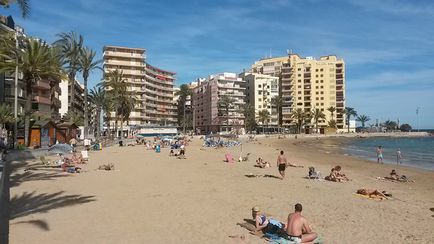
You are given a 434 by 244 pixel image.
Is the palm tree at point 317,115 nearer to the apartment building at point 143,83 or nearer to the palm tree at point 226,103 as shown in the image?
the palm tree at point 226,103

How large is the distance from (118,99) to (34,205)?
61.6 meters

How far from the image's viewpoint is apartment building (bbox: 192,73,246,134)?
137 m

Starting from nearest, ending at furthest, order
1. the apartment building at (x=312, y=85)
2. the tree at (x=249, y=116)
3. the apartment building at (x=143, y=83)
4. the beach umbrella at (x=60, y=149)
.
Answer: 1. the beach umbrella at (x=60, y=149)
2. the apartment building at (x=143, y=83)
3. the tree at (x=249, y=116)
4. the apartment building at (x=312, y=85)

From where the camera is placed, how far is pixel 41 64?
32.7m

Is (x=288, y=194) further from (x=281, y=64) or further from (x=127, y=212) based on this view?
(x=281, y=64)

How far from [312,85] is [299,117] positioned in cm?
1771

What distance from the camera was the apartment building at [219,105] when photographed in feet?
450

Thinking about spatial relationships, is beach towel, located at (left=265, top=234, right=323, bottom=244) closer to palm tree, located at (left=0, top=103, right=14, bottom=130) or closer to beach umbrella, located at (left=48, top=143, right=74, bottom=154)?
beach umbrella, located at (left=48, top=143, right=74, bottom=154)

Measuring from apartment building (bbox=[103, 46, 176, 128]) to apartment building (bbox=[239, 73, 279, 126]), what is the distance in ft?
101

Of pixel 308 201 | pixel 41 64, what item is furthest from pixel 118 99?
pixel 308 201

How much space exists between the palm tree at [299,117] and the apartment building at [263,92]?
7.41 meters

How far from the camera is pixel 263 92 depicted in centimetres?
14550

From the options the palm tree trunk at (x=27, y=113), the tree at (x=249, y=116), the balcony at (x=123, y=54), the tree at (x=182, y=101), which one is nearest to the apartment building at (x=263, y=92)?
the tree at (x=249, y=116)

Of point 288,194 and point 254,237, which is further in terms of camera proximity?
point 288,194
